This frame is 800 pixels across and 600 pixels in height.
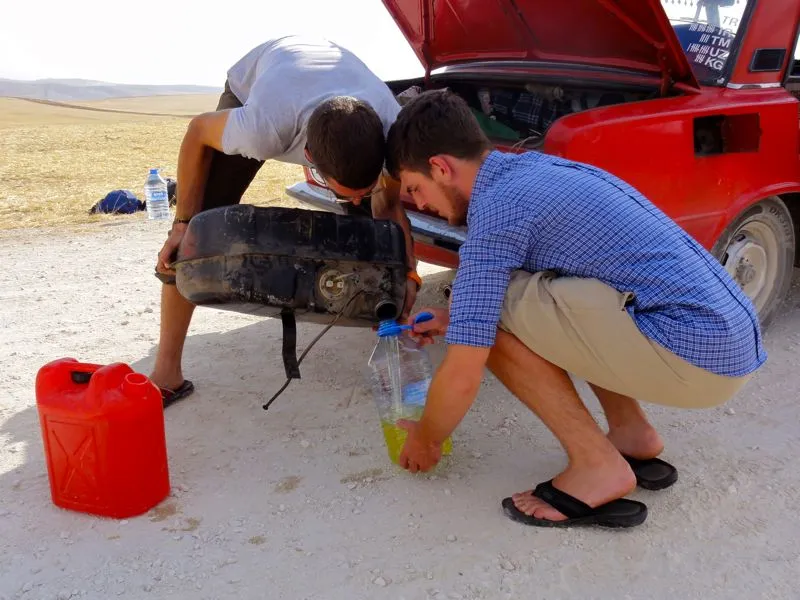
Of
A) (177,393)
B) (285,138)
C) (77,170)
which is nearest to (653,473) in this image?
(285,138)

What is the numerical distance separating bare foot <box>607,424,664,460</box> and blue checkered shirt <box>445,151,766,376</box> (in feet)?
1.62

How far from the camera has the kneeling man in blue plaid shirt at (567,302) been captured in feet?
7.25

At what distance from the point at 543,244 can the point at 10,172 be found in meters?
10.7

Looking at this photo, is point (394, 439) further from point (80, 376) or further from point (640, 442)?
point (80, 376)

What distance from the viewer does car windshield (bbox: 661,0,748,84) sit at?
3.51 metres

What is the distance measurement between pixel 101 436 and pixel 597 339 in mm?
1535

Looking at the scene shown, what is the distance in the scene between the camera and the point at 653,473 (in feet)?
8.72

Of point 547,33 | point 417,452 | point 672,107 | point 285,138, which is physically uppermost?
point 547,33

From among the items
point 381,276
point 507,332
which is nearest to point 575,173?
point 507,332

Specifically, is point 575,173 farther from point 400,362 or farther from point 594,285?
point 400,362

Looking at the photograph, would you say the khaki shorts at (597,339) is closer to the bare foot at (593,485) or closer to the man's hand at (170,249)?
the bare foot at (593,485)

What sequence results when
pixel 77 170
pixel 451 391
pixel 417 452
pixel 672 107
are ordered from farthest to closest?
1. pixel 77 170
2. pixel 672 107
3. pixel 417 452
4. pixel 451 391

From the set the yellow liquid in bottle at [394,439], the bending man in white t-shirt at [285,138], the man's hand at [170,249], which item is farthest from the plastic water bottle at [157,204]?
the yellow liquid in bottle at [394,439]

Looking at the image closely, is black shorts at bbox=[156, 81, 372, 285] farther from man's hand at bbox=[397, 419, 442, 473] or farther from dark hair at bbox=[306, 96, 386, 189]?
man's hand at bbox=[397, 419, 442, 473]
